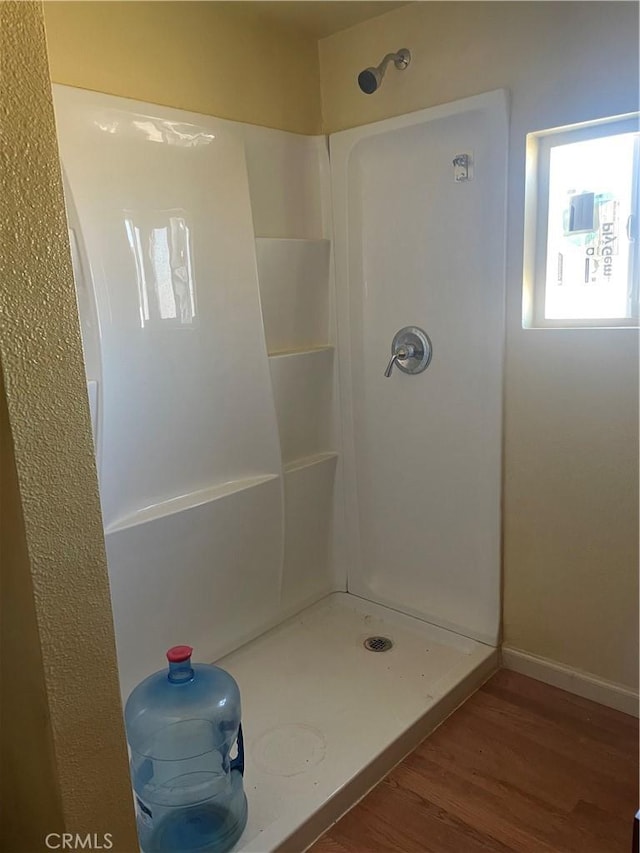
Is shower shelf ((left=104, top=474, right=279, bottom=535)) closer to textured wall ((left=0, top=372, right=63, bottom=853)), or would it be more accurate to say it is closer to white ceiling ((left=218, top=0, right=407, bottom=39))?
textured wall ((left=0, top=372, right=63, bottom=853))

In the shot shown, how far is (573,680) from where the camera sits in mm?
2090

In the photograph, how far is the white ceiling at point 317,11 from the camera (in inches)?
80.1

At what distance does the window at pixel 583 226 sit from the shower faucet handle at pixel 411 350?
0.37 m

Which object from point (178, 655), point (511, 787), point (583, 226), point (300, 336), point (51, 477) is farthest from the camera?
point (300, 336)

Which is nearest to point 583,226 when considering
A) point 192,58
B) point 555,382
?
point 555,382

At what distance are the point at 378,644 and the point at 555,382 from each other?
1.09 metres

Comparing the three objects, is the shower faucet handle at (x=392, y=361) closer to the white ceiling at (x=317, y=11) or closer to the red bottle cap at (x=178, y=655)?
the white ceiling at (x=317, y=11)

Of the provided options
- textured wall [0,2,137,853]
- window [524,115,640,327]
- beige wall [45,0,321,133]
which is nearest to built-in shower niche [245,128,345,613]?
beige wall [45,0,321,133]

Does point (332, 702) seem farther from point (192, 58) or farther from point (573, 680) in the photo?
point (192, 58)

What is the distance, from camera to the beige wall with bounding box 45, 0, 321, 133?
68.3 inches

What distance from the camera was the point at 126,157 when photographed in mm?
1847

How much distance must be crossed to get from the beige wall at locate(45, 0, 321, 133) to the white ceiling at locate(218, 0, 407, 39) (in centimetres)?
4

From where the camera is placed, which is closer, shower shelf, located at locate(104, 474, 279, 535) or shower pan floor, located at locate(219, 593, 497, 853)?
shower pan floor, located at locate(219, 593, 497, 853)

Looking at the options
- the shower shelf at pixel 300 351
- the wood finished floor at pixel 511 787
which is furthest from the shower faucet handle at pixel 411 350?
the wood finished floor at pixel 511 787
